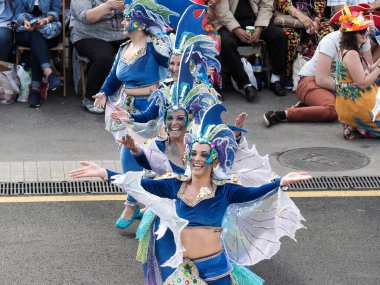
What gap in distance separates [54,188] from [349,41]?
373 centimetres

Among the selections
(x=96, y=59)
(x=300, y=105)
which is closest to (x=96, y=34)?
(x=96, y=59)

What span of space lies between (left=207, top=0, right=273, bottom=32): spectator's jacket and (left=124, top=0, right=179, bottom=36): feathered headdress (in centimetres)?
372

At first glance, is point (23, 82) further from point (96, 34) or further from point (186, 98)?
point (186, 98)

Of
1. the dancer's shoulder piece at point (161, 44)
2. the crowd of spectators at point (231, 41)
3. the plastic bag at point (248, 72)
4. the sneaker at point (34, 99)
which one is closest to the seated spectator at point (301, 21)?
the crowd of spectators at point (231, 41)

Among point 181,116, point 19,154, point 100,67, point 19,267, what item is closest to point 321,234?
point 181,116

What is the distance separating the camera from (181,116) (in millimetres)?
8250

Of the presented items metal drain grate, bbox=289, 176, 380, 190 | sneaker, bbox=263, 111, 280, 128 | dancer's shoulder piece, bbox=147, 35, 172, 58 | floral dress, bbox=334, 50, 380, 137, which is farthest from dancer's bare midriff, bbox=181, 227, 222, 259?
sneaker, bbox=263, 111, 280, 128

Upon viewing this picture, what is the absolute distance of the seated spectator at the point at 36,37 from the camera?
12898 millimetres

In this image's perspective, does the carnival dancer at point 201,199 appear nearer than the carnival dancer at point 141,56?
Yes

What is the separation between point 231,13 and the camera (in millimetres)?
13445

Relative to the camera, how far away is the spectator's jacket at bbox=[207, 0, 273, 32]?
13352 millimetres

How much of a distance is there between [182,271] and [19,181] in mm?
3591

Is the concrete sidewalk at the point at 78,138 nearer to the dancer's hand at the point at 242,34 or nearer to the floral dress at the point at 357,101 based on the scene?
the floral dress at the point at 357,101

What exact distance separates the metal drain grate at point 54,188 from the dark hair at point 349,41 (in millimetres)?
3195
